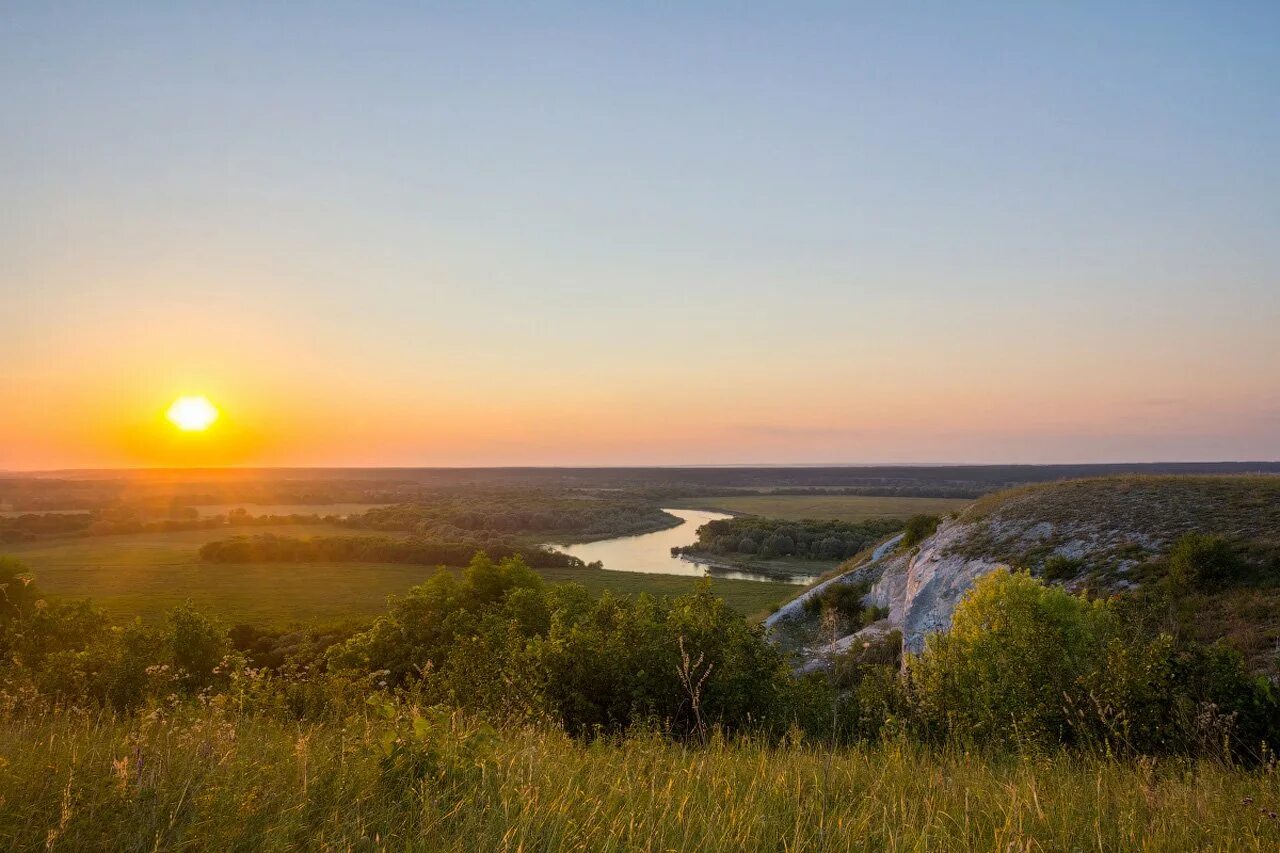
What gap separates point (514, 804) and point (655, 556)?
330 feet

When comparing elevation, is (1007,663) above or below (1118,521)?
below

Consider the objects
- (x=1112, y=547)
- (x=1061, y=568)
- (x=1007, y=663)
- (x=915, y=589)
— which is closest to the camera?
(x=1007, y=663)

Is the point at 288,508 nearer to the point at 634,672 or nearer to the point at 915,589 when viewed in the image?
the point at 915,589

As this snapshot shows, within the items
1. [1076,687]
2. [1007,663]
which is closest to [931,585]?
[1007,663]

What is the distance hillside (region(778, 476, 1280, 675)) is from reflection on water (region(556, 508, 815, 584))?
1487 inches

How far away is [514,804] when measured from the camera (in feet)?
13.4

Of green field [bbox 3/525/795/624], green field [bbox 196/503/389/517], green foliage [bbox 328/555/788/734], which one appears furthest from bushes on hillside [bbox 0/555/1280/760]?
green field [bbox 196/503/389/517]

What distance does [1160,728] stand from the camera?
8195mm

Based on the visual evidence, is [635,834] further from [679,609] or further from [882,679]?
[882,679]

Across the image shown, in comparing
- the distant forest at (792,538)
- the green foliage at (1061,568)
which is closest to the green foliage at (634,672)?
the green foliage at (1061,568)

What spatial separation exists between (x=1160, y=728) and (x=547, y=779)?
7.96 m

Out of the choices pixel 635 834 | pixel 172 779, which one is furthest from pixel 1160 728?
pixel 172 779

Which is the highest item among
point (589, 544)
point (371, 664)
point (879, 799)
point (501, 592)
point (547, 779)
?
point (547, 779)

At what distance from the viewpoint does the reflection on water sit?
83.5 meters
